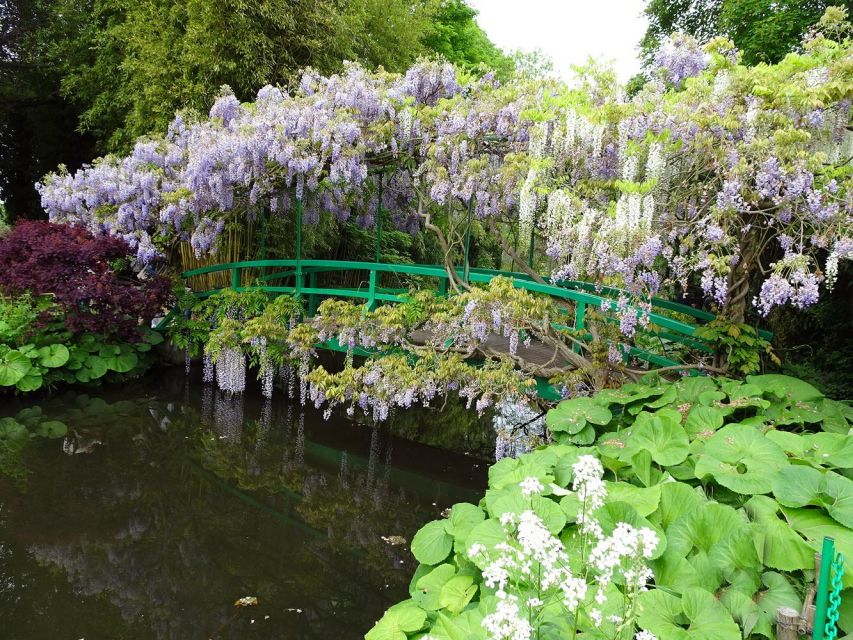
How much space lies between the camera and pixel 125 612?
10.3 feet

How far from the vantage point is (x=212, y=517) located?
416cm

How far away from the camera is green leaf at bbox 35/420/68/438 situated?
551 centimetres

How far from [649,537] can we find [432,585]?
130 centimetres

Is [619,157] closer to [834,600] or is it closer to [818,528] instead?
[818,528]

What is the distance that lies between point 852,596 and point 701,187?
8.28 feet

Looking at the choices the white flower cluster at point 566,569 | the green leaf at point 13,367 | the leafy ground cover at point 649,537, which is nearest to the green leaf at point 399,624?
the leafy ground cover at point 649,537

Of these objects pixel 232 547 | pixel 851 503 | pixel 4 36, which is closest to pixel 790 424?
pixel 851 503

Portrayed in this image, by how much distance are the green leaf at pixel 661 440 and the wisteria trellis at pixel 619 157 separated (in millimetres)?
926

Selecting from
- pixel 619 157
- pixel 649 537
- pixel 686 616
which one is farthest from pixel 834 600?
pixel 619 157

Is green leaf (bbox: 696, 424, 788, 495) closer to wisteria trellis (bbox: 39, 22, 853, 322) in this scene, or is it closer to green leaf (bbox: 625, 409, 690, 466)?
green leaf (bbox: 625, 409, 690, 466)

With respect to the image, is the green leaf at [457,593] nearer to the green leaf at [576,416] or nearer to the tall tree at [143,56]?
the green leaf at [576,416]

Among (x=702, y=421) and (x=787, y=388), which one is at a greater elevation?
(x=787, y=388)

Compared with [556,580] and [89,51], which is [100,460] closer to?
[556,580]

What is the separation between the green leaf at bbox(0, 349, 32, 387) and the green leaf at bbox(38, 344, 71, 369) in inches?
6.3
